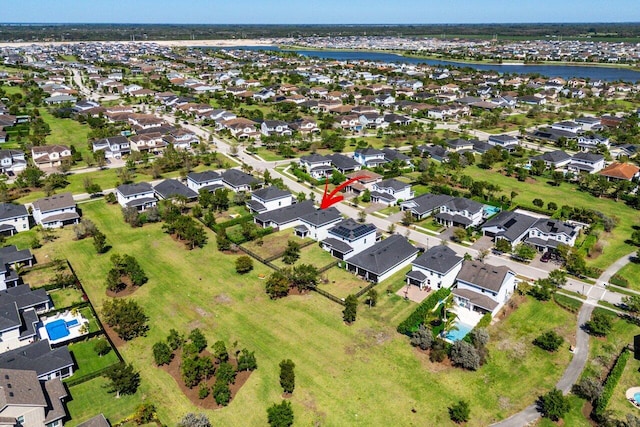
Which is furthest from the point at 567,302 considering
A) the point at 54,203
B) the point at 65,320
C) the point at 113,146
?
the point at 113,146

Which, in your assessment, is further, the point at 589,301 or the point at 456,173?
the point at 456,173

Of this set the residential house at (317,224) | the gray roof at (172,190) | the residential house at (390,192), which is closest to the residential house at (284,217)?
the residential house at (317,224)

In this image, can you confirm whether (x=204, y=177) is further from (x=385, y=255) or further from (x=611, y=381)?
(x=611, y=381)

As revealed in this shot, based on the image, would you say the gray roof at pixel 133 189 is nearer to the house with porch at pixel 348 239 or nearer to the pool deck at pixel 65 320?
the pool deck at pixel 65 320

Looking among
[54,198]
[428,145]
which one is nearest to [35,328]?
[54,198]

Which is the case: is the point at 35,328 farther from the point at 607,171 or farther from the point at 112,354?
the point at 607,171

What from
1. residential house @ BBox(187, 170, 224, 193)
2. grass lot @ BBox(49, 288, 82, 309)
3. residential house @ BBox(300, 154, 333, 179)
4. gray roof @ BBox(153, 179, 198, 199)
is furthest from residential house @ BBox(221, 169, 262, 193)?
grass lot @ BBox(49, 288, 82, 309)
